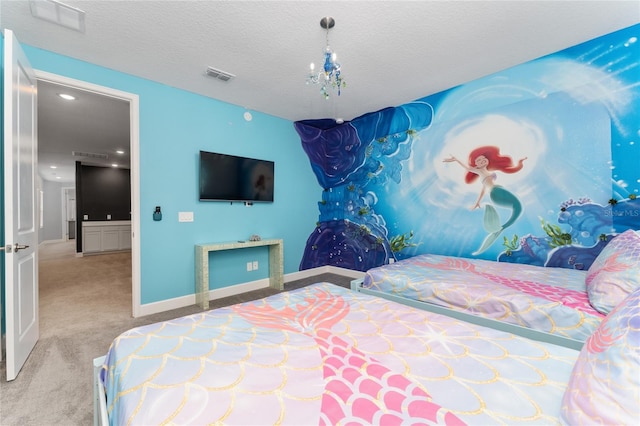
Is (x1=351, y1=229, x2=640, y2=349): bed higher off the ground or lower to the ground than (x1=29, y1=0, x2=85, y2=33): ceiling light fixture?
lower

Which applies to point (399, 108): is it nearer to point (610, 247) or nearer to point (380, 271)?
point (380, 271)

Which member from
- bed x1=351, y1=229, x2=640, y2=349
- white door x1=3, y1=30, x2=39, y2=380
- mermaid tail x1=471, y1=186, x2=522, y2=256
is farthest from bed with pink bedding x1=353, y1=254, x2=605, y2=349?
white door x1=3, y1=30, x2=39, y2=380

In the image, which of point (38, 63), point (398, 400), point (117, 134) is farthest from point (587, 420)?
point (117, 134)

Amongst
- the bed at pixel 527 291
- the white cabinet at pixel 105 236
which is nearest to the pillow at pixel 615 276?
the bed at pixel 527 291

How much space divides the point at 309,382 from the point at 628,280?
175 cm

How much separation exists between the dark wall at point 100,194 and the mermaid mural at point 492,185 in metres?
8.69

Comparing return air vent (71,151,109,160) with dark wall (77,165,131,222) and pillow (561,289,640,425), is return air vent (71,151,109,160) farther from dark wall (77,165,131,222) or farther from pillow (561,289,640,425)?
pillow (561,289,640,425)

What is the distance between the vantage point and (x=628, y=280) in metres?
1.42

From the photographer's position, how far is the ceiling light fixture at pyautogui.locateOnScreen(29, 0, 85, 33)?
1.91 meters

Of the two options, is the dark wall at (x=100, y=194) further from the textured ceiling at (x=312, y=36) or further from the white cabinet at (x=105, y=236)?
the textured ceiling at (x=312, y=36)

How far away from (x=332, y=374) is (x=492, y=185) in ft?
9.73

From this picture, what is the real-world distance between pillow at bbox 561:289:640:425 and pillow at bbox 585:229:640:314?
2.87ft

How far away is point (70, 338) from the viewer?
243cm

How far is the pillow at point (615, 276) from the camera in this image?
1.42 metres
